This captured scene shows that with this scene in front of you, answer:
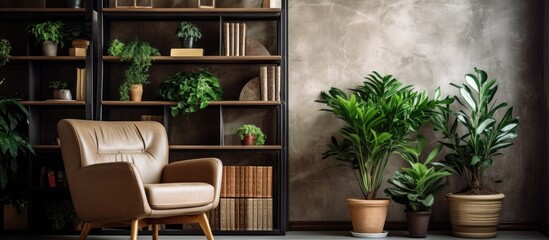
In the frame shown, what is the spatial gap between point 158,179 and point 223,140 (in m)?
0.93

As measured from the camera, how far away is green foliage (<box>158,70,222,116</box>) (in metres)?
6.12

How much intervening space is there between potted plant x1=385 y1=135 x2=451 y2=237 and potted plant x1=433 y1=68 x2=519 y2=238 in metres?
0.18

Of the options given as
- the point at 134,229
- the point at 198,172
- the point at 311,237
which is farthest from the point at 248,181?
the point at 134,229

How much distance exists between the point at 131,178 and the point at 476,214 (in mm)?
2698

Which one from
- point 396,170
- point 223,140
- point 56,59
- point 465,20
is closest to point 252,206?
point 223,140

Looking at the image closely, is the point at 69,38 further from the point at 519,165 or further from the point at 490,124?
the point at 519,165

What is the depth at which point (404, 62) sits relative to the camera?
650 cm

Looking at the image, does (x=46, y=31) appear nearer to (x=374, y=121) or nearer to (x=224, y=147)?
(x=224, y=147)

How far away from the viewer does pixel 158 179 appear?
567cm

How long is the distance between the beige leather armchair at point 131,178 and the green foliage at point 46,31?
1.08 m

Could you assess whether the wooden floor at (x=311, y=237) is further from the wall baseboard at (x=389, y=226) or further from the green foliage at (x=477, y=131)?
the green foliage at (x=477, y=131)

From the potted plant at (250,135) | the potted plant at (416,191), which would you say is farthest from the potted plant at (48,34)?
the potted plant at (416,191)

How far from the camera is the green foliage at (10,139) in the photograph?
573cm

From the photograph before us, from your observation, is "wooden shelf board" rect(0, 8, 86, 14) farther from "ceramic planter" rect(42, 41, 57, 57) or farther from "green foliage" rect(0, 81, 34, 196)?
"green foliage" rect(0, 81, 34, 196)
